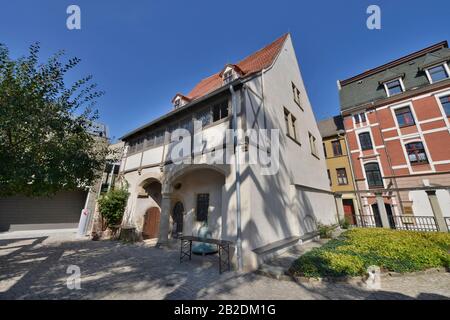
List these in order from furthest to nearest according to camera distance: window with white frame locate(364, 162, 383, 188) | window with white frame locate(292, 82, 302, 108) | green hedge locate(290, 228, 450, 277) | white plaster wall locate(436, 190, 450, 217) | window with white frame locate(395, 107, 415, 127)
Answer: window with white frame locate(364, 162, 383, 188), window with white frame locate(395, 107, 415, 127), white plaster wall locate(436, 190, 450, 217), window with white frame locate(292, 82, 302, 108), green hedge locate(290, 228, 450, 277)

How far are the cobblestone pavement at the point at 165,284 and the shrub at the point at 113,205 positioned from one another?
4.32 meters

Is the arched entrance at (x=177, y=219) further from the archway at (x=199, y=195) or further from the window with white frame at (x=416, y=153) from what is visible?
the window with white frame at (x=416, y=153)

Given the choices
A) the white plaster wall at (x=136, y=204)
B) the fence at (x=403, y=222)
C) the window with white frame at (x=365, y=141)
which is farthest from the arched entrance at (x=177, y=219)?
the window with white frame at (x=365, y=141)

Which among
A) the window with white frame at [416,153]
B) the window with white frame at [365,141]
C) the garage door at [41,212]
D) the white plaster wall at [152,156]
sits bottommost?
the garage door at [41,212]

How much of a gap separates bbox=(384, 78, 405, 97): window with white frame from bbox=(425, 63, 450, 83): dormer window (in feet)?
5.61

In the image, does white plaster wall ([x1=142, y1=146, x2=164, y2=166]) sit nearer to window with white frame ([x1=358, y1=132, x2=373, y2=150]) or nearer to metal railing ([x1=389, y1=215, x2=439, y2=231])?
metal railing ([x1=389, y1=215, x2=439, y2=231])

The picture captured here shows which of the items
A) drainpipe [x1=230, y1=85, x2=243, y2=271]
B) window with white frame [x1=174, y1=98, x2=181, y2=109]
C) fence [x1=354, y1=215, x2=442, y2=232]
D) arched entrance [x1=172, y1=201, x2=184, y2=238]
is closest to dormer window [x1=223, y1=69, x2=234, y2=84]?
drainpipe [x1=230, y1=85, x2=243, y2=271]

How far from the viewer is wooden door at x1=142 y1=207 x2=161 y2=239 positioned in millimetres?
10816

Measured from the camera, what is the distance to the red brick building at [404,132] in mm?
13828

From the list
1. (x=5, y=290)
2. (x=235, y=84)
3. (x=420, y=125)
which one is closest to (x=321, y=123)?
(x=420, y=125)

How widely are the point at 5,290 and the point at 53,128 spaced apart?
14.4 ft

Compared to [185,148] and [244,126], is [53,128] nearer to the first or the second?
[185,148]
